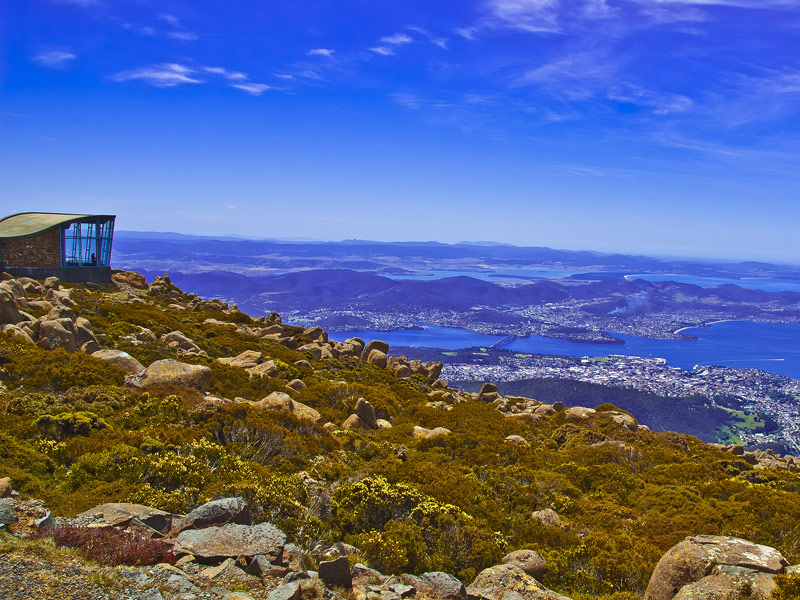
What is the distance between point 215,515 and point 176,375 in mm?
8748

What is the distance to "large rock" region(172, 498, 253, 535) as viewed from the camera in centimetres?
763

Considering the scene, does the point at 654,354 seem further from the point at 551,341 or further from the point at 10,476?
the point at 10,476

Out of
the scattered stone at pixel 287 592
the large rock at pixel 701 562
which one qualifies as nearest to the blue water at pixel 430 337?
the large rock at pixel 701 562

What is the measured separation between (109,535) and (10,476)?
9.34ft

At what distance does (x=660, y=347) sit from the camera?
16488cm

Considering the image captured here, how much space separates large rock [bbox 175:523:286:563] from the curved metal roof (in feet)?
106

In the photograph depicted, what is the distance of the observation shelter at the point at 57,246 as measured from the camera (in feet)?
105

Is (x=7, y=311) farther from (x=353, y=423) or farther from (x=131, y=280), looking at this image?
(x=131, y=280)

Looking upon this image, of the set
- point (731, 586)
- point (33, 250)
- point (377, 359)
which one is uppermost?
point (33, 250)

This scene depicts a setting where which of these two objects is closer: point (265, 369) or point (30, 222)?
point (265, 369)

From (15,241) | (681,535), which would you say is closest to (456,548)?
(681,535)

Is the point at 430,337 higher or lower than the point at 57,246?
lower

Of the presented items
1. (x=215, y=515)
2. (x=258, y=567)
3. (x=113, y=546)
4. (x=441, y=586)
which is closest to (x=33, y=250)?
(x=215, y=515)

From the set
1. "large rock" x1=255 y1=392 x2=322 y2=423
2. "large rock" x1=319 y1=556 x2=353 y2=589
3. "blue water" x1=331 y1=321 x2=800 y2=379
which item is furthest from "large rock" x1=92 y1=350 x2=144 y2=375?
"blue water" x1=331 y1=321 x2=800 y2=379
